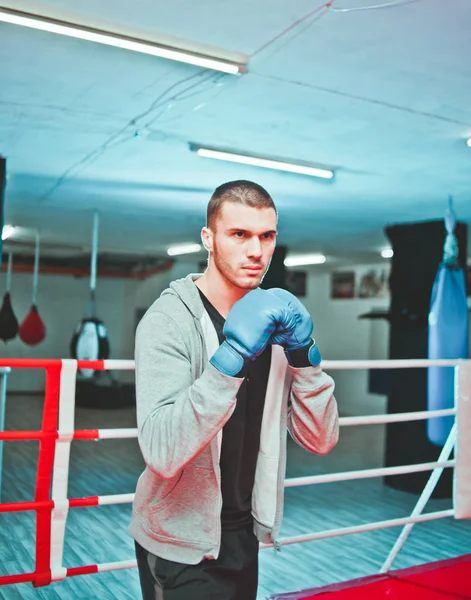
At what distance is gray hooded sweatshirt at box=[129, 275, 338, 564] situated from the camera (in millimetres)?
1138

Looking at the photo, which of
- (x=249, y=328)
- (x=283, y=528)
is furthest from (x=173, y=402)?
(x=283, y=528)

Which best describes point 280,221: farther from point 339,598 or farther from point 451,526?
point 339,598

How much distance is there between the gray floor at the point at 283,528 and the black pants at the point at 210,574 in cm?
173

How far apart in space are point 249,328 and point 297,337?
152 millimetres

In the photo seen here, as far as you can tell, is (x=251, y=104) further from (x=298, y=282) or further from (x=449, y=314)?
(x=298, y=282)

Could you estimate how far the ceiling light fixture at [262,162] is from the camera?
4117mm

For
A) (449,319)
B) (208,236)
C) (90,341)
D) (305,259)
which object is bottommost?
(90,341)

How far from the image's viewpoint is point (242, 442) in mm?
1370

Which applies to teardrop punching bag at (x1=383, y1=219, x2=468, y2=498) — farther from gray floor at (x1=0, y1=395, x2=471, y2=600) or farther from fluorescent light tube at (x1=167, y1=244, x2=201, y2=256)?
fluorescent light tube at (x1=167, y1=244, x2=201, y2=256)

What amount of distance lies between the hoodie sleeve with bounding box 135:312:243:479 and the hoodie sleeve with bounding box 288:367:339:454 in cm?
24

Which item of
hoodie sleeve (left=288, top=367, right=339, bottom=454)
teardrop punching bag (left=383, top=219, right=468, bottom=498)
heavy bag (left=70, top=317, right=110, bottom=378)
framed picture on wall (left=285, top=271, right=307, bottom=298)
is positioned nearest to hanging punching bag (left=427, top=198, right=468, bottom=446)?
teardrop punching bag (left=383, top=219, right=468, bottom=498)

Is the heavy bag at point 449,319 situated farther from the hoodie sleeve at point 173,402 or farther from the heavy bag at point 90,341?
the heavy bag at point 90,341

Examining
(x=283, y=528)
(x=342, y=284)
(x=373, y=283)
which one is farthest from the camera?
(x=342, y=284)

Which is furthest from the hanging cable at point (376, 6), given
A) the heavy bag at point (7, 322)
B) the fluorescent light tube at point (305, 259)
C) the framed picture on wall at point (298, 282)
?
the framed picture on wall at point (298, 282)
